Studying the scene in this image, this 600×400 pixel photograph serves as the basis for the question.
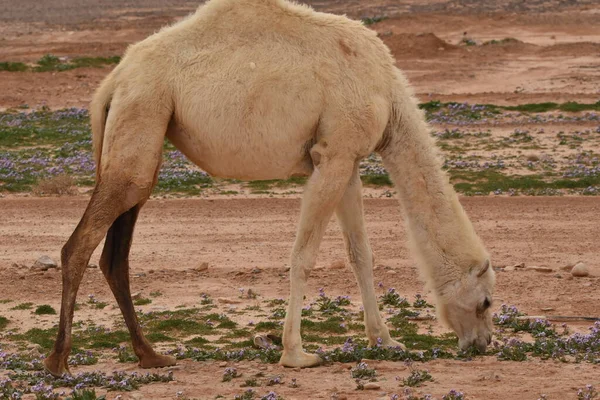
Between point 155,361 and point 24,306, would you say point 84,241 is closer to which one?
point 155,361

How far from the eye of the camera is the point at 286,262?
1322cm

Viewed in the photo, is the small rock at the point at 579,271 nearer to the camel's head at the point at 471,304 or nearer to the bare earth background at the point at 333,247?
the bare earth background at the point at 333,247

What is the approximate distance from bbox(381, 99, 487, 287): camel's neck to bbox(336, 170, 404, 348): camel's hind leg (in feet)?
1.41

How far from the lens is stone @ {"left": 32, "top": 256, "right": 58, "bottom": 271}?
12883 mm

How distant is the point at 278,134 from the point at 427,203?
1331mm

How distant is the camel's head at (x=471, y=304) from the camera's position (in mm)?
9148

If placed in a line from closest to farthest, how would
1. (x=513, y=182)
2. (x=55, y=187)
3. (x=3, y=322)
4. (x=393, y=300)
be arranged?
(x=3, y=322), (x=393, y=300), (x=55, y=187), (x=513, y=182)

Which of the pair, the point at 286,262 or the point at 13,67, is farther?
the point at 13,67

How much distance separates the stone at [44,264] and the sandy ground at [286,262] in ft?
0.52

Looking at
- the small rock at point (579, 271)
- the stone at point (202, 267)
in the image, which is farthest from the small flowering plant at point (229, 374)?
the small rock at point (579, 271)

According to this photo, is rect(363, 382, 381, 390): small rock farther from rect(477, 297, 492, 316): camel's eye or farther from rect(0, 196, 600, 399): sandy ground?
rect(477, 297, 492, 316): camel's eye

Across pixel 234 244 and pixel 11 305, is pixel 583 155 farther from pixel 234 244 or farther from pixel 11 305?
pixel 11 305

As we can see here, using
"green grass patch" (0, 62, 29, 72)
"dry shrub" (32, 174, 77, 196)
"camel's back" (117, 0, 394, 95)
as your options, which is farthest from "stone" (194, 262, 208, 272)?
"green grass patch" (0, 62, 29, 72)

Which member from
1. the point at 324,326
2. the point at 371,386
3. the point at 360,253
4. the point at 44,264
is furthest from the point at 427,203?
the point at 44,264
